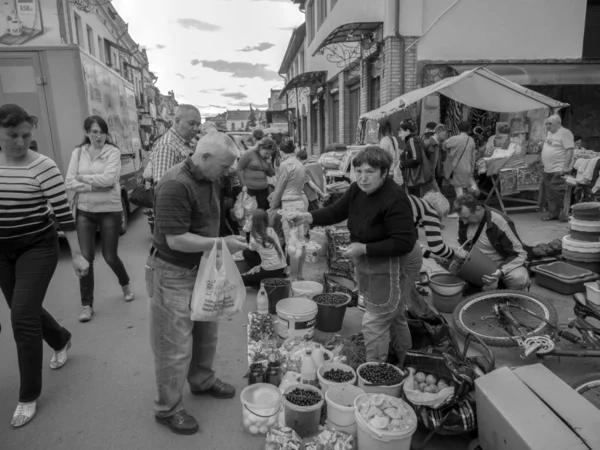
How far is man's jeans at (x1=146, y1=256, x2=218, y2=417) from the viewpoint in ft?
8.70

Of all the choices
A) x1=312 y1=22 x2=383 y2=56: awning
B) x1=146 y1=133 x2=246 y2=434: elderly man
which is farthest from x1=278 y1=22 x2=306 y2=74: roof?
x1=146 y1=133 x2=246 y2=434: elderly man

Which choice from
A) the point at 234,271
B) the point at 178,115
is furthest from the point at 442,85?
the point at 234,271

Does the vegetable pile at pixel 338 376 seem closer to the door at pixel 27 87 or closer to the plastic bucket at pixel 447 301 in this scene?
the plastic bucket at pixel 447 301

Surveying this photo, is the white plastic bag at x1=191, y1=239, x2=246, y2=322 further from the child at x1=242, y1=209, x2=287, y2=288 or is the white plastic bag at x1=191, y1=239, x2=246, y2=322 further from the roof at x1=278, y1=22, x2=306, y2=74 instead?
the roof at x1=278, y1=22, x2=306, y2=74

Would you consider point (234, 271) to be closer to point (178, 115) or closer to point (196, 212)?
point (196, 212)

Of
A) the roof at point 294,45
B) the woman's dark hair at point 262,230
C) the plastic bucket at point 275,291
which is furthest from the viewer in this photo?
the roof at point 294,45

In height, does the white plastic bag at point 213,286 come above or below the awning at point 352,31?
below

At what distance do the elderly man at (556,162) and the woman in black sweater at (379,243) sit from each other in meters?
6.71

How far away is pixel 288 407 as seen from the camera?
106 inches

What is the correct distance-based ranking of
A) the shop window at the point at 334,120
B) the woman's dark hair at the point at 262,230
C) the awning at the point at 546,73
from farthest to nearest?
1. the shop window at the point at 334,120
2. the awning at the point at 546,73
3. the woman's dark hair at the point at 262,230

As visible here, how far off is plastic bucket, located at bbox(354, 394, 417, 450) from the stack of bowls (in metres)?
4.12

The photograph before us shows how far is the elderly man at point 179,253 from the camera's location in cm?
246

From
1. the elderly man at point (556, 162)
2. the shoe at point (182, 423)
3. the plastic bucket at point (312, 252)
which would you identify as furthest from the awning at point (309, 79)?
the shoe at point (182, 423)

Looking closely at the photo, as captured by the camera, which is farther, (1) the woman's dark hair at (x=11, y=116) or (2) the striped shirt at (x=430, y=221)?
(2) the striped shirt at (x=430, y=221)
